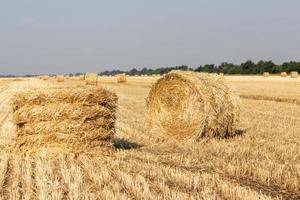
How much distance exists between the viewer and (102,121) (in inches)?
370

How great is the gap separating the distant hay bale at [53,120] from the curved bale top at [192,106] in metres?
2.70

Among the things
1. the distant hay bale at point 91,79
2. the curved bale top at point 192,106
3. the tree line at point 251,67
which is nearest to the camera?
the curved bale top at point 192,106

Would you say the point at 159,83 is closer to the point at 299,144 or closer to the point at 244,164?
the point at 299,144

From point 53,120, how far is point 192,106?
11.6 feet

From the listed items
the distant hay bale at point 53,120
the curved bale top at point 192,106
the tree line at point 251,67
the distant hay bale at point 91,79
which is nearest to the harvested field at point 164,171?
the distant hay bale at point 53,120

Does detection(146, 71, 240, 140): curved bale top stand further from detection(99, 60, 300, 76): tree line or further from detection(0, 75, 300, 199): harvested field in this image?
detection(99, 60, 300, 76): tree line

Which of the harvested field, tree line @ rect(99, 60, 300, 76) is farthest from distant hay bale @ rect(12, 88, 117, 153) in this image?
tree line @ rect(99, 60, 300, 76)

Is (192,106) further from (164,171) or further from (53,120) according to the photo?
(164,171)

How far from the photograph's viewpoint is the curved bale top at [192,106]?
1117cm

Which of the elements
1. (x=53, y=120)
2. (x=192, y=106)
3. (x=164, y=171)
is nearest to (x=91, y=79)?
(x=192, y=106)

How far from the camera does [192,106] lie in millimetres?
11633

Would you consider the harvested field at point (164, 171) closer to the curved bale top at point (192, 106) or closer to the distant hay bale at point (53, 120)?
the distant hay bale at point (53, 120)

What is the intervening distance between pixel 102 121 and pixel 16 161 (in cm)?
168

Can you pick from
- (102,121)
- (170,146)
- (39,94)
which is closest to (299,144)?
(170,146)
